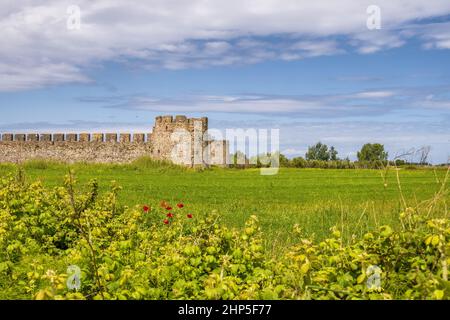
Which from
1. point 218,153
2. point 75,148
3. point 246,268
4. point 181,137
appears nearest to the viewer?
point 246,268

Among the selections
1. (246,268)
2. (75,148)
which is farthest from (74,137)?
(246,268)

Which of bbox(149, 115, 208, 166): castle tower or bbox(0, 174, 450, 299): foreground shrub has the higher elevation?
bbox(149, 115, 208, 166): castle tower

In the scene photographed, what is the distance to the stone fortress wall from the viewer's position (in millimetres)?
40500

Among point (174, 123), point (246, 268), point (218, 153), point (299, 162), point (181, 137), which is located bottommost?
point (246, 268)

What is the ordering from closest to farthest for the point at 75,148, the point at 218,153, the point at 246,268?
1. the point at 246,268
2. the point at 218,153
3. the point at 75,148

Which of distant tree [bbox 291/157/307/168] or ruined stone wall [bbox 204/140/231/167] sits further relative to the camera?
distant tree [bbox 291/157/307/168]

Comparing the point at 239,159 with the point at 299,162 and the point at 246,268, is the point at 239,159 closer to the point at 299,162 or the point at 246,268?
the point at 299,162

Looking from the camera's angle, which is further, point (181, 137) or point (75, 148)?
point (75, 148)

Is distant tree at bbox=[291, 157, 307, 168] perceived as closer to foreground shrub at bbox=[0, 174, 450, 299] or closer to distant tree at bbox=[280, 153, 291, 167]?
distant tree at bbox=[280, 153, 291, 167]

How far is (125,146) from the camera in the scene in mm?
44562

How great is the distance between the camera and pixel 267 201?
1554 centimetres

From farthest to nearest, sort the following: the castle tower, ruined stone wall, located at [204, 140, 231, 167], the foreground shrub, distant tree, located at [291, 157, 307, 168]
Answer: distant tree, located at [291, 157, 307, 168], ruined stone wall, located at [204, 140, 231, 167], the castle tower, the foreground shrub

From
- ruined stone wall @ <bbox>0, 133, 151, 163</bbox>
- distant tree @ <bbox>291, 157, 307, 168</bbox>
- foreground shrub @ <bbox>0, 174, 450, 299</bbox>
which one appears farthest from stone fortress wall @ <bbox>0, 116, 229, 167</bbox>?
foreground shrub @ <bbox>0, 174, 450, 299</bbox>
